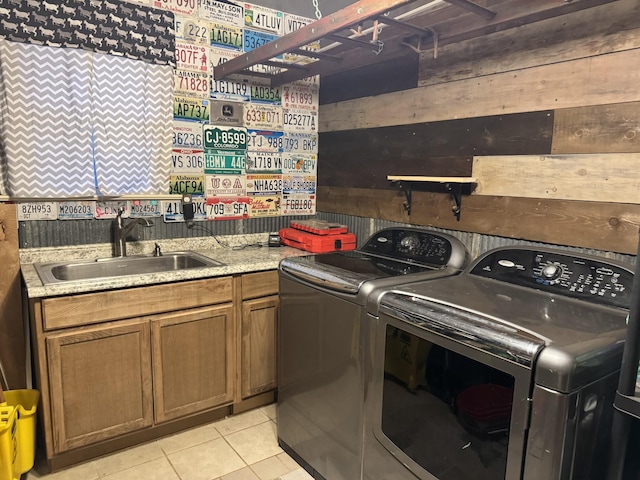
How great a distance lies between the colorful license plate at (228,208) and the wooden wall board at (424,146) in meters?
0.59

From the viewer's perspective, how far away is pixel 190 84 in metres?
2.60

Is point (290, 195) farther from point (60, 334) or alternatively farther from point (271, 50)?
point (60, 334)

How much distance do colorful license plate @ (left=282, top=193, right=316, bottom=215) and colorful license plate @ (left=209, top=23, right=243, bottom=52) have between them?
993 millimetres

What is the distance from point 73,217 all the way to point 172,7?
128 centimetres

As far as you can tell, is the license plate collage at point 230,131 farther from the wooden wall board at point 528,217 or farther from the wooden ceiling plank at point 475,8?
the wooden ceiling plank at point 475,8

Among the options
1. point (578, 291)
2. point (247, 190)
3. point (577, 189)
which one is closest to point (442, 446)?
point (578, 291)

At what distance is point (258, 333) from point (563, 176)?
166cm

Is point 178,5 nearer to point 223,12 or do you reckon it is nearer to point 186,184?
point 223,12

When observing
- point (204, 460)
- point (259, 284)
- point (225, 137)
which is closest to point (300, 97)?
point (225, 137)

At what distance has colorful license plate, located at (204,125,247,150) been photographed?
8.86 feet

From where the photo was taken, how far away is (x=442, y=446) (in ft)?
4.50

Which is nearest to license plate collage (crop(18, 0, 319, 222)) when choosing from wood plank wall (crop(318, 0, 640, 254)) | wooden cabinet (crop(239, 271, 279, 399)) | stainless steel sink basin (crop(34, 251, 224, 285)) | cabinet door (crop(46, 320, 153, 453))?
stainless steel sink basin (crop(34, 251, 224, 285))

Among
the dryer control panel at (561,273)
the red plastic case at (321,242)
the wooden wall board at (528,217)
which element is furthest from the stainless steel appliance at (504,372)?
the red plastic case at (321,242)

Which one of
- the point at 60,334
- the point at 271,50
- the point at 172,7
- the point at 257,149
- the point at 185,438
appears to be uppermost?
the point at 172,7
